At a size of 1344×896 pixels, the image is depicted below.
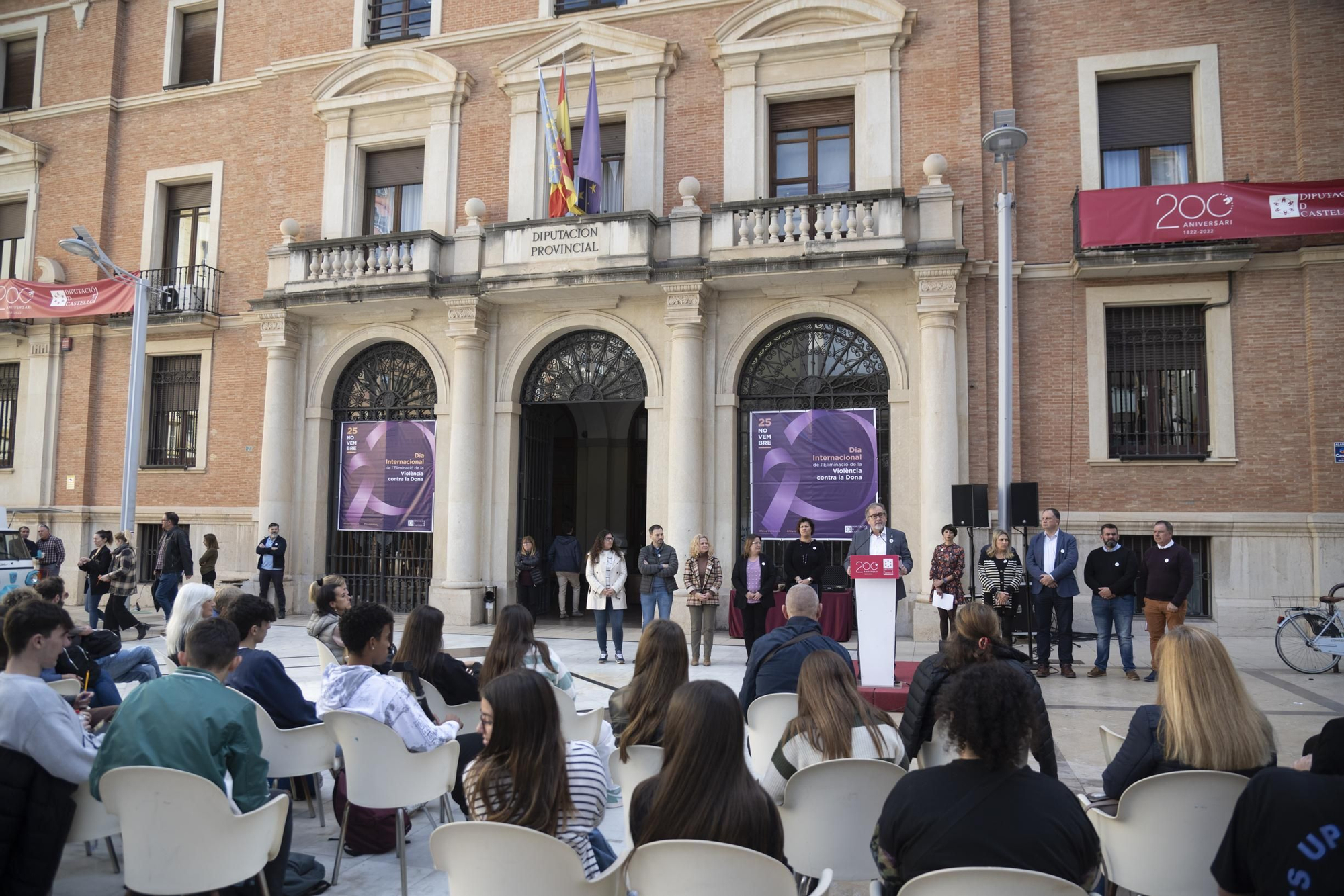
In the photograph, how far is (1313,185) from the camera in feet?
40.4

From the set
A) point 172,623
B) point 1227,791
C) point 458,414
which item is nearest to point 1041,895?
point 1227,791

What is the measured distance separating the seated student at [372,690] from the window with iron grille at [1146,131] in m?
13.4

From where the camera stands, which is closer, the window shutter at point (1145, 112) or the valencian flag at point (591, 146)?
the window shutter at point (1145, 112)

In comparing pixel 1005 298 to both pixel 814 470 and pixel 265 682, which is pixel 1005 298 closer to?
pixel 814 470

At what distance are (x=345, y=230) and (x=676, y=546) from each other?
30.1 feet

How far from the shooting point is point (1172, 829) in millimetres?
3205

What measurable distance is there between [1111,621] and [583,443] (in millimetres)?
12871

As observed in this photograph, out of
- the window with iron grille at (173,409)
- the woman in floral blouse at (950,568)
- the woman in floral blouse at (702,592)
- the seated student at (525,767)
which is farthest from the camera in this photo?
the window with iron grille at (173,409)

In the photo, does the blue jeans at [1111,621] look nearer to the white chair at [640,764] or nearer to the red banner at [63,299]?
the white chair at [640,764]

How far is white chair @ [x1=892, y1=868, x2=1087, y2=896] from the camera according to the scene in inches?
89.9

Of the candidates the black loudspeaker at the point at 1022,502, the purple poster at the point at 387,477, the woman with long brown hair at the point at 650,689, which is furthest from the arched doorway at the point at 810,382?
the woman with long brown hair at the point at 650,689

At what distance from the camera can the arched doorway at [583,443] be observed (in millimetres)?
15328

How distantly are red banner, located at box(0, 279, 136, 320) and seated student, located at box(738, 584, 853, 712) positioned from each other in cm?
1756

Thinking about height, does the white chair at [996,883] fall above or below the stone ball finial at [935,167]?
below
